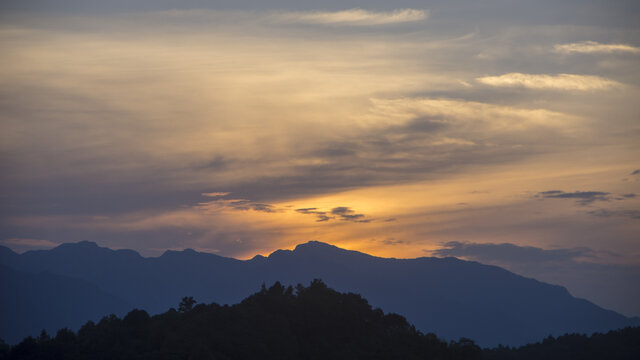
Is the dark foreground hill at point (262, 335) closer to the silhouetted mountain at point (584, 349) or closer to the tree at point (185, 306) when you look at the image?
the tree at point (185, 306)

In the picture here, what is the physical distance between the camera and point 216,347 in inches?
3607

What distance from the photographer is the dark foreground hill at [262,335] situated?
88.8 metres

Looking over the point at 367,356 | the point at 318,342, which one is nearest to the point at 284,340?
the point at 318,342

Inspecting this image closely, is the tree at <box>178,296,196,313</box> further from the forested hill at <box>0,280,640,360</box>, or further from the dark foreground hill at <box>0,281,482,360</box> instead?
the dark foreground hill at <box>0,281,482,360</box>

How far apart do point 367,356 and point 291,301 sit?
18453mm

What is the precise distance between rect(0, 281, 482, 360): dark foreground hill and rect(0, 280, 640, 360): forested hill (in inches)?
5.3

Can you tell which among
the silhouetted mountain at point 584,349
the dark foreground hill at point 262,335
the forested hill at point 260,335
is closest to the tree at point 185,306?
the forested hill at point 260,335

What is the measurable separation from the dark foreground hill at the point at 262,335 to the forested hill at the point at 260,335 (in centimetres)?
13

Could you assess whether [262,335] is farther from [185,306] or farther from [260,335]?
[185,306]

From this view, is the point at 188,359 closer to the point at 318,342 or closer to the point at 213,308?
the point at 213,308

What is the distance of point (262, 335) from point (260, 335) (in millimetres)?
471

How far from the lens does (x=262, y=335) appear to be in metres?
97.9

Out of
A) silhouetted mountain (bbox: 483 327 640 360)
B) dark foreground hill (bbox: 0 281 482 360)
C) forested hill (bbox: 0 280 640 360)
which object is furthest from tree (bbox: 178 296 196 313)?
silhouetted mountain (bbox: 483 327 640 360)

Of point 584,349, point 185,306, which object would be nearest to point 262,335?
point 185,306
